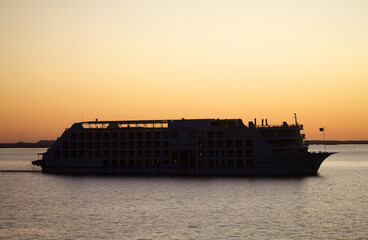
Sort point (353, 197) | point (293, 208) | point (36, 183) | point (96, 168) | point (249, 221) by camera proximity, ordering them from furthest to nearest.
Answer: point (96, 168) < point (36, 183) < point (353, 197) < point (293, 208) < point (249, 221)

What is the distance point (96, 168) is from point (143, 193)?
131ft

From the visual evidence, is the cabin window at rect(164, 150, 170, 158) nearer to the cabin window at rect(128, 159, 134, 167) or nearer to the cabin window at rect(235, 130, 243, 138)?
the cabin window at rect(128, 159, 134, 167)

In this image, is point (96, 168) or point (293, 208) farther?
point (96, 168)

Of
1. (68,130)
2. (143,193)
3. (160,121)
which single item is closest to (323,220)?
(143,193)

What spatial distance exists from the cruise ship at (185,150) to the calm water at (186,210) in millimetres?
7378

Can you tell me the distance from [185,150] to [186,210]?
51.2 meters

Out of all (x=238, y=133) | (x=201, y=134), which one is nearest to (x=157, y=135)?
(x=201, y=134)

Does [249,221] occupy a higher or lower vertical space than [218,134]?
lower

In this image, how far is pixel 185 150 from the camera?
11525 centimetres

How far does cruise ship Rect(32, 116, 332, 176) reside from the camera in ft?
352

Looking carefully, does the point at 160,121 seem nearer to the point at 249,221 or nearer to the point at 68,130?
the point at 68,130

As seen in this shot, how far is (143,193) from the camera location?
270ft

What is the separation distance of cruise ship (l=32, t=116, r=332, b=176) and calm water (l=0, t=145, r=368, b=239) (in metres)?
7.38

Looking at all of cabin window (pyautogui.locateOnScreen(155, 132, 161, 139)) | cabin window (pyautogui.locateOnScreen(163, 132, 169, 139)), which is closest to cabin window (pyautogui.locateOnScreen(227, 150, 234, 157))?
cabin window (pyautogui.locateOnScreen(163, 132, 169, 139))
